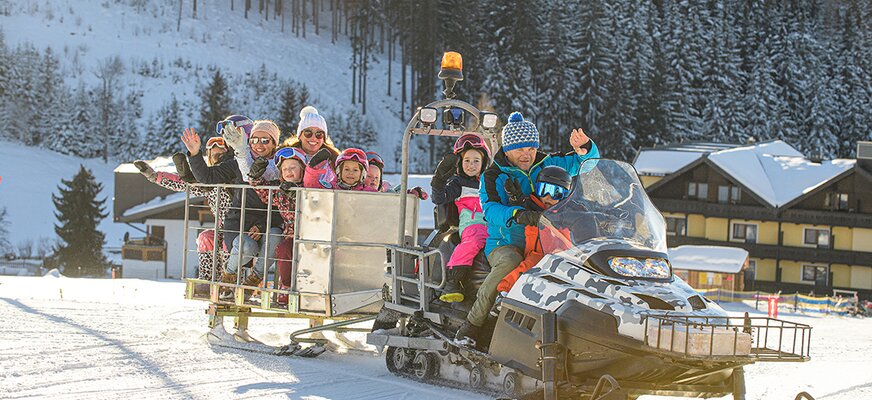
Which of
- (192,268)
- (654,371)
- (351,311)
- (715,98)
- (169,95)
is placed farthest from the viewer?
(715,98)

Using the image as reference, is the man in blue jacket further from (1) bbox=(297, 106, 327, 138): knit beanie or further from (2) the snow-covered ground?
(1) bbox=(297, 106, 327, 138): knit beanie

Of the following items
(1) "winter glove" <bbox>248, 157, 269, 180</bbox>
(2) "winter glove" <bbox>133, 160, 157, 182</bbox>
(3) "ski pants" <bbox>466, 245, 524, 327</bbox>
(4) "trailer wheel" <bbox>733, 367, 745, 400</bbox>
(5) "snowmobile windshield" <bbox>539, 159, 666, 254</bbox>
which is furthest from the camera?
(2) "winter glove" <bbox>133, 160, 157, 182</bbox>

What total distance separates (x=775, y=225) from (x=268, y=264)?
135ft

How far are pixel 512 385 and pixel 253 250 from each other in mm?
3876

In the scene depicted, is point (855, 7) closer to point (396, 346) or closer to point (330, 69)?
point (330, 69)

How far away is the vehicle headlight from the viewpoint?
6.84 m

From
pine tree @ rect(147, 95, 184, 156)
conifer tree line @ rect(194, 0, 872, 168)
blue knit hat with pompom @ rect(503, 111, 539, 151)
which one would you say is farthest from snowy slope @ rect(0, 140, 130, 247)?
blue knit hat with pompom @ rect(503, 111, 539, 151)

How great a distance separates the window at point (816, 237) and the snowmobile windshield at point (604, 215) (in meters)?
42.4

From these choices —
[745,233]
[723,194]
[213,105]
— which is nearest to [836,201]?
[745,233]

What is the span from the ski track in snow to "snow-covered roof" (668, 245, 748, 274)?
34390 millimetres

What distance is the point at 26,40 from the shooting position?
3460 inches

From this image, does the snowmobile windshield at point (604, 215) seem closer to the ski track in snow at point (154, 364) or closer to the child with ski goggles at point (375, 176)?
the ski track in snow at point (154, 364)

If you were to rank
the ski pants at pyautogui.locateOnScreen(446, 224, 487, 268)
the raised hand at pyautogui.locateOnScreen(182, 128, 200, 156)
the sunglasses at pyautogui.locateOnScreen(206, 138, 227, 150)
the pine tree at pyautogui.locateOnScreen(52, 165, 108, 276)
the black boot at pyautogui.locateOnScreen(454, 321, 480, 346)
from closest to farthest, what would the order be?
the black boot at pyautogui.locateOnScreen(454, 321, 480, 346), the ski pants at pyautogui.locateOnScreen(446, 224, 487, 268), the raised hand at pyautogui.locateOnScreen(182, 128, 200, 156), the sunglasses at pyautogui.locateOnScreen(206, 138, 227, 150), the pine tree at pyautogui.locateOnScreen(52, 165, 108, 276)

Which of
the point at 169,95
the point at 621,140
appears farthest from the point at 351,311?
the point at 169,95
